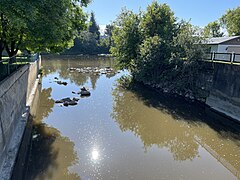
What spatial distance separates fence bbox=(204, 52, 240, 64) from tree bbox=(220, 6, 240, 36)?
3105 cm

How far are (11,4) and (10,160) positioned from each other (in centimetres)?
484

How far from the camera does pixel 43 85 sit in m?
22.0

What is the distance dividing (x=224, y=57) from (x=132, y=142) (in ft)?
31.7

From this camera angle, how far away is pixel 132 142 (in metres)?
10.1

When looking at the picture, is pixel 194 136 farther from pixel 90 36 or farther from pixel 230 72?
pixel 90 36

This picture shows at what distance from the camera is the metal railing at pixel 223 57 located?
45.4 ft

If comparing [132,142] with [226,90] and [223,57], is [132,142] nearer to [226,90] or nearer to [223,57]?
[226,90]

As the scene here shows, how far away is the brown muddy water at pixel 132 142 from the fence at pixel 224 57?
3630 mm

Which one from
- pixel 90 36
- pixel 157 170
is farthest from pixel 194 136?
pixel 90 36

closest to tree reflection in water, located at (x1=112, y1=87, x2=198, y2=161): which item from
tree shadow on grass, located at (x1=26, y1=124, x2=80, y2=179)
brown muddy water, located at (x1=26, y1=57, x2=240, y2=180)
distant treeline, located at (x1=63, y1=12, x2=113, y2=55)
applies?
brown muddy water, located at (x1=26, y1=57, x2=240, y2=180)

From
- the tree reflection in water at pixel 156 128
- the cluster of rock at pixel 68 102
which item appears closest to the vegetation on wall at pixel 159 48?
the tree reflection in water at pixel 156 128

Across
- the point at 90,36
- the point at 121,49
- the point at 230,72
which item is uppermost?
the point at 90,36

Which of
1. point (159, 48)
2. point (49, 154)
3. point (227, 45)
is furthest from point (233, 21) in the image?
point (49, 154)

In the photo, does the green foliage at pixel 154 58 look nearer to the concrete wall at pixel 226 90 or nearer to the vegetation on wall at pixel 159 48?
the vegetation on wall at pixel 159 48
